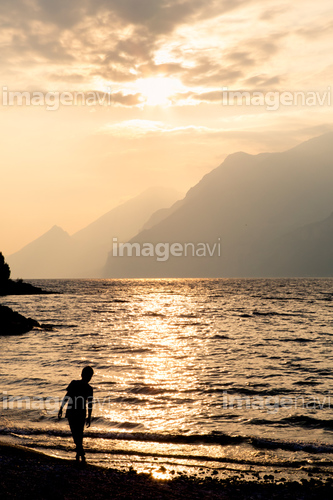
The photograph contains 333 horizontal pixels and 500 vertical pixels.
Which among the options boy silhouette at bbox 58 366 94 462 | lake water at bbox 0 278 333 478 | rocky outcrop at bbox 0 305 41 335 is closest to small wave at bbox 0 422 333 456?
lake water at bbox 0 278 333 478

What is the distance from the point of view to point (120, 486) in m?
10.0

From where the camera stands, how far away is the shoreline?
9.55 meters

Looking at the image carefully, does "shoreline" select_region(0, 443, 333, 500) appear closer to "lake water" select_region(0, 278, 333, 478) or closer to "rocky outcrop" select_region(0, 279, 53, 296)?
"lake water" select_region(0, 278, 333, 478)

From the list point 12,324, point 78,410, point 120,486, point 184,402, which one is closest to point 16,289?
point 12,324

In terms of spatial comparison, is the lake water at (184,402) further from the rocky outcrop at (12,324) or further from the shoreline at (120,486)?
the rocky outcrop at (12,324)

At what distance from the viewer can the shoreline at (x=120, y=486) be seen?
31.3 ft

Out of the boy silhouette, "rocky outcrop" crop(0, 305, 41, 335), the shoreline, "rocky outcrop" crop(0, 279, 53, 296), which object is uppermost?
the boy silhouette

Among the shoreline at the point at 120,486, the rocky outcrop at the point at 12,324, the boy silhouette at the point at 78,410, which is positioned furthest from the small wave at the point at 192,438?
the rocky outcrop at the point at 12,324

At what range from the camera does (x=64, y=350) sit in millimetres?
32688

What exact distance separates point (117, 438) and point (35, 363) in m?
14.2

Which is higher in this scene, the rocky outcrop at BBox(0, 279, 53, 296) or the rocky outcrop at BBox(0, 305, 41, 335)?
the rocky outcrop at BBox(0, 305, 41, 335)

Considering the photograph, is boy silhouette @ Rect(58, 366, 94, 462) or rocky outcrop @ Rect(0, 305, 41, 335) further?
rocky outcrop @ Rect(0, 305, 41, 335)

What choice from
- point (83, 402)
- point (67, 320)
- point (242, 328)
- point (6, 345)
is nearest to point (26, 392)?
point (83, 402)

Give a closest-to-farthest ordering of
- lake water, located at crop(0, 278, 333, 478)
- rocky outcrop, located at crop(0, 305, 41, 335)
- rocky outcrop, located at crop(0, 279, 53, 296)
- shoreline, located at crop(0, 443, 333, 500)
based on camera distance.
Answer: shoreline, located at crop(0, 443, 333, 500) → lake water, located at crop(0, 278, 333, 478) → rocky outcrop, located at crop(0, 305, 41, 335) → rocky outcrop, located at crop(0, 279, 53, 296)
